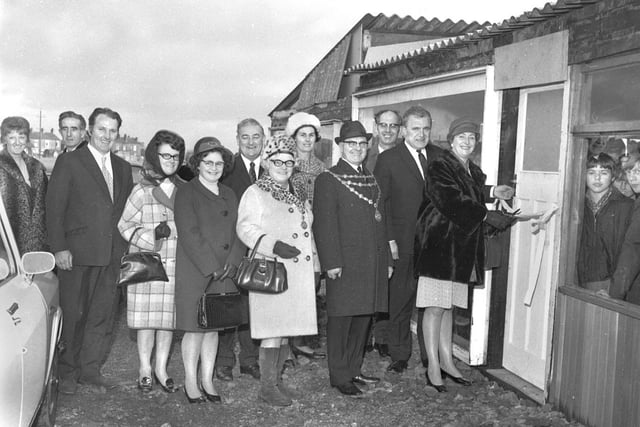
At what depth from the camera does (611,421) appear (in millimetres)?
4441

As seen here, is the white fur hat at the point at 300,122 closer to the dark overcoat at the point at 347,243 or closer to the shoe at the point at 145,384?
the dark overcoat at the point at 347,243

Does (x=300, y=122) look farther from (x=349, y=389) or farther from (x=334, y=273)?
(x=349, y=389)

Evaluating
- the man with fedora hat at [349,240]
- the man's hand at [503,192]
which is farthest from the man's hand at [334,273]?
the man's hand at [503,192]

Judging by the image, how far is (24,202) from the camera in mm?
5363

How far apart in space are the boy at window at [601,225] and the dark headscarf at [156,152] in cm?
292

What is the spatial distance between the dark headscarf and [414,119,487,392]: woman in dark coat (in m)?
1.90

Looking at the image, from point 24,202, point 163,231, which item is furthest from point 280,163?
point 24,202

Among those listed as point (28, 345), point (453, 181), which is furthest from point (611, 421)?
point (28, 345)

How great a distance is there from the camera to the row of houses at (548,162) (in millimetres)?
4414

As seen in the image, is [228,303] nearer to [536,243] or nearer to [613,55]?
[536,243]

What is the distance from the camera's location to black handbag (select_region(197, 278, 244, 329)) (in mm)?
4852

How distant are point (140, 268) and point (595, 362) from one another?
10.4ft

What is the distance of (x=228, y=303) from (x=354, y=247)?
105 cm

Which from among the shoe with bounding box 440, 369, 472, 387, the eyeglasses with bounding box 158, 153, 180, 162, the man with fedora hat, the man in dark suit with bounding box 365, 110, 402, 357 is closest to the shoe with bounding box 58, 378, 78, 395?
the eyeglasses with bounding box 158, 153, 180, 162
